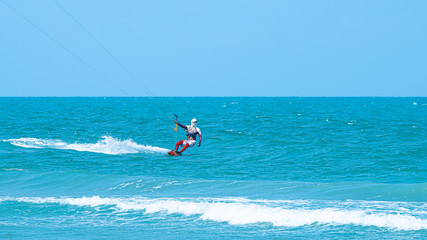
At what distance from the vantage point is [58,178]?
688 inches

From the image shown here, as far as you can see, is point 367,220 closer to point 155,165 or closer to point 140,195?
point 140,195

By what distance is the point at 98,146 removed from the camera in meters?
26.8

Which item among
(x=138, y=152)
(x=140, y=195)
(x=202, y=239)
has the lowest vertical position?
(x=202, y=239)

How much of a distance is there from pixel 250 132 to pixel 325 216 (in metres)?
21.0

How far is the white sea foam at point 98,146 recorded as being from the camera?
25.2 m

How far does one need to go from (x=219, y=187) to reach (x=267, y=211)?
149 inches

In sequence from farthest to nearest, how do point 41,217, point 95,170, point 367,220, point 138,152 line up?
point 138,152 < point 95,170 < point 41,217 < point 367,220

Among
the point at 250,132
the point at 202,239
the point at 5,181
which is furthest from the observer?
the point at 250,132

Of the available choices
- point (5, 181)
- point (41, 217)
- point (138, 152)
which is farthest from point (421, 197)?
point (138, 152)

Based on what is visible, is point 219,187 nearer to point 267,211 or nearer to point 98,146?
point 267,211

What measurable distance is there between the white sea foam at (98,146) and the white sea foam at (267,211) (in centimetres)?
1115

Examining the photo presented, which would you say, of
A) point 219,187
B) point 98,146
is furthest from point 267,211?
point 98,146

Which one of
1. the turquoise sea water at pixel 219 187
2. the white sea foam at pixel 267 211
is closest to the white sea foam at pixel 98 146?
the turquoise sea water at pixel 219 187

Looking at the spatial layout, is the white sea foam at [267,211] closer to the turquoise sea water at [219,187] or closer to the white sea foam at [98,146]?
the turquoise sea water at [219,187]
